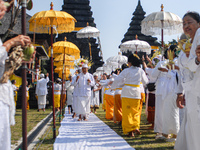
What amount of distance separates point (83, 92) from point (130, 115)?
15.6 ft

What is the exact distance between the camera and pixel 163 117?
20.8 ft

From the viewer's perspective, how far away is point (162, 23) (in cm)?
922

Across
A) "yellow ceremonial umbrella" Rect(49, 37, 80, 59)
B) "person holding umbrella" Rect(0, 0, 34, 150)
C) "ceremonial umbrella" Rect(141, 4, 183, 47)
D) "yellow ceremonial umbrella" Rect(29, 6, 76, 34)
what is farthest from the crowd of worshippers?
"yellow ceremonial umbrella" Rect(29, 6, 76, 34)

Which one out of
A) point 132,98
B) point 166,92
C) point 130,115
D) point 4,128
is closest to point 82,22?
point 132,98

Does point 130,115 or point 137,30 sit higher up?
point 137,30

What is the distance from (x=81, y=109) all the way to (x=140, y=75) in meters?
4.54

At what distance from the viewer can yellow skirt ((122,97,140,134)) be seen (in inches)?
285

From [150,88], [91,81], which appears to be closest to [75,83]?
[91,81]

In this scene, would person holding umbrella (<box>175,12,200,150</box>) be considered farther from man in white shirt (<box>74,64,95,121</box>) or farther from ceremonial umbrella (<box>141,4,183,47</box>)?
man in white shirt (<box>74,64,95,121</box>)

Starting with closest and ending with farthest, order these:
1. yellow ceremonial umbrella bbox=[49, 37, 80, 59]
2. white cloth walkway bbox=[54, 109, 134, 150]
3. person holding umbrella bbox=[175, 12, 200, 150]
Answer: person holding umbrella bbox=[175, 12, 200, 150] → white cloth walkway bbox=[54, 109, 134, 150] → yellow ceremonial umbrella bbox=[49, 37, 80, 59]

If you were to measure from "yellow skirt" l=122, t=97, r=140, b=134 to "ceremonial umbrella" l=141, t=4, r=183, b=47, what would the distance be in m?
2.52

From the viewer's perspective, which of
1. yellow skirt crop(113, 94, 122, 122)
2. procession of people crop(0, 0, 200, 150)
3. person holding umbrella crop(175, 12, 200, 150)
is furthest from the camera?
yellow skirt crop(113, 94, 122, 122)

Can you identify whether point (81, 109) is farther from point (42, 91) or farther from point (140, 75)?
point (42, 91)

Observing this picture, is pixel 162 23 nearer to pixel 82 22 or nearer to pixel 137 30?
pixel 82 22
